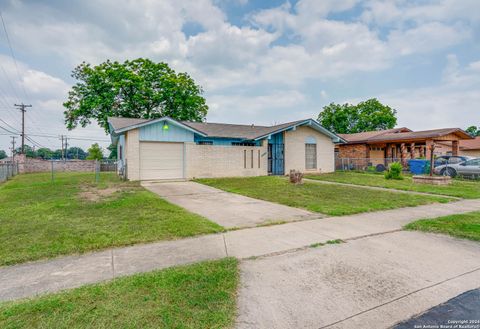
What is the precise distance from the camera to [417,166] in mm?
17828

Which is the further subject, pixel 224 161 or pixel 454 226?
pixel 224 161

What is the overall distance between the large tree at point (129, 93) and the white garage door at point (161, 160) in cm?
1467

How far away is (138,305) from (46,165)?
3330 cm

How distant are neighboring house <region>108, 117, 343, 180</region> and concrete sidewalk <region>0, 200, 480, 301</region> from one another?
420 inches

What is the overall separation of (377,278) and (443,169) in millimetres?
17712

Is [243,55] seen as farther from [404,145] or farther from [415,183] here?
[404,145]

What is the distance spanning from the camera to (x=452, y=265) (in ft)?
11.1

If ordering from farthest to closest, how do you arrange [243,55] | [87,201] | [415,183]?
[243,55]
[415,183]
[87,201]

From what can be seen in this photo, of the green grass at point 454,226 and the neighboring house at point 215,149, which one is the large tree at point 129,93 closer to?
the neighboring house at point 215,149

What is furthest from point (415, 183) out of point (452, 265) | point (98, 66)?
point (98, 66)

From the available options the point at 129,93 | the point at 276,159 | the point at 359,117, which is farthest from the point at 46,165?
the point at 359,117

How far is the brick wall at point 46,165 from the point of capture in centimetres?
2622

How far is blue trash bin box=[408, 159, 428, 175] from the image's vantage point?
57.2 feet

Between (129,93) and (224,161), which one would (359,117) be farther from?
(129,93)
